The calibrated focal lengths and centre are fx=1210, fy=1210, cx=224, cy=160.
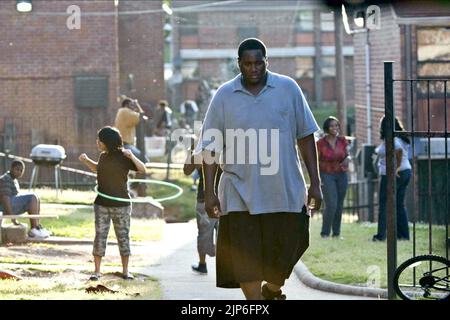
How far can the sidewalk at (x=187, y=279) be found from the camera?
11688 millimetres

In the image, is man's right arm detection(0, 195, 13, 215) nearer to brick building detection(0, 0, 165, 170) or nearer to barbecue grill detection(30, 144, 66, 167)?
barbecue grill detection(30, 144, 66, 167)

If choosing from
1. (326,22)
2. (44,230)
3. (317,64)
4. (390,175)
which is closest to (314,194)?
(390,175)

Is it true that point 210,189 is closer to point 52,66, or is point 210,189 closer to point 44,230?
point 44,230

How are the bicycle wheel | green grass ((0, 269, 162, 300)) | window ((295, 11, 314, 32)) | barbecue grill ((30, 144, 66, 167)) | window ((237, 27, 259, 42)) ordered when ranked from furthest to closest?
1. window ((295, 11, 314, 32))
2. window ((237, 27, 259, 42))
3. barbecue grill ((30, 144, 66, 167))
4. green grass ((0, 269, 162, 300))
5. the bicycle wheel

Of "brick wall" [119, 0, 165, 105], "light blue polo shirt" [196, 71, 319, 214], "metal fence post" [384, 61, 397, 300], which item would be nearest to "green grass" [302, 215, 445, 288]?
"metal fence post" [384, 61, 397, 300]

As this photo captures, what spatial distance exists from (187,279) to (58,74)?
16.2m

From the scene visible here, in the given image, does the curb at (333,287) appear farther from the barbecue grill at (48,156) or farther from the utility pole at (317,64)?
the utility pole at (317,64)

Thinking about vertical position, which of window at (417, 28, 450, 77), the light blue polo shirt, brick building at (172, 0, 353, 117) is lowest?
the light blue polo shirt

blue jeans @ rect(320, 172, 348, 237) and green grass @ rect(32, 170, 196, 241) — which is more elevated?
blue jeans @ rect(320, 172, 348, 237)

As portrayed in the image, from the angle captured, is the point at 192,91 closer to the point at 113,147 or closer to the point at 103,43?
the point at 103,43

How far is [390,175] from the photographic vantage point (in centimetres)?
1014

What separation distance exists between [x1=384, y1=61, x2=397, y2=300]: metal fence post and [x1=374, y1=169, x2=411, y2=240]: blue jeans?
5.66 meters

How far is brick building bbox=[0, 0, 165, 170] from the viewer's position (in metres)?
28.2

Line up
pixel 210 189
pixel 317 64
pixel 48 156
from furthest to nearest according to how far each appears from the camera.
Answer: pixel 317 64, pixel 48 156, pixel 210 189
